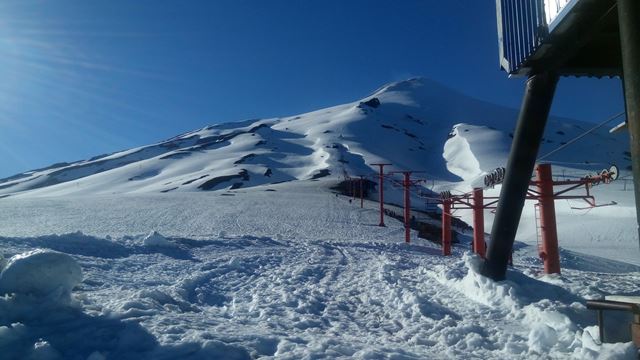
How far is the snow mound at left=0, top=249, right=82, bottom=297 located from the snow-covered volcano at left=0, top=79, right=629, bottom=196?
6348cm

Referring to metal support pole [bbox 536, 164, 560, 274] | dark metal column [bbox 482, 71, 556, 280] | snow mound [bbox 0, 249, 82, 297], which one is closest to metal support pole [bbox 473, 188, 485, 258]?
metal support pole [bbox 536, 164, 560, 274]

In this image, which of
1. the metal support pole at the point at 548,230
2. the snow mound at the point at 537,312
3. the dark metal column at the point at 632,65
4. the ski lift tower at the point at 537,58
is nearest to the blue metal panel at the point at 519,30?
the ski lift tower at the point at 537,58

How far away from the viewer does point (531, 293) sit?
8.39 metres

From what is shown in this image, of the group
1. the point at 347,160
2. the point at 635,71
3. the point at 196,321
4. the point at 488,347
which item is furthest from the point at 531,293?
the point at 347,160

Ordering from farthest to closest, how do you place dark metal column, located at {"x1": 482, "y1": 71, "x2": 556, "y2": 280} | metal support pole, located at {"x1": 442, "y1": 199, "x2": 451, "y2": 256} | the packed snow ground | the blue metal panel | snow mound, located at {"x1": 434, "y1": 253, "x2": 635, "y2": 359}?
1. metal support pole, located at {"x1": 442, "y1": 199, "x2": 451, "y2": 256}
2. dark metal column, located at {"x1": 482, "y1": 71, "x2": 556, "y2": 280}
3. the blue metal panel
4. snow mound, located at {"x1": 434, "y1": 253, "x2": 635, "y2": 359}
5. the packed snow ground

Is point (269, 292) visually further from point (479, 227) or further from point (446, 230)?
point (446, 230)

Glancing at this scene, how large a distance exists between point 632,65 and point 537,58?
15.8ft

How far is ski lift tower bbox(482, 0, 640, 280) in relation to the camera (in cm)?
799

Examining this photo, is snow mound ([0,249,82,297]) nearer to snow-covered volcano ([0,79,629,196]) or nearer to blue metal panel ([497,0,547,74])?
blue metal panel ([497,0,547,74])

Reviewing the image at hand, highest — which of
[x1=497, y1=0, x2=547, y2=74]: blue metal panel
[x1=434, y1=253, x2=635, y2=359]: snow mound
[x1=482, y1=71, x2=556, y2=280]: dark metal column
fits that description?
[x1=497, y1=0, x2=547, y2=74]: blue metal panel

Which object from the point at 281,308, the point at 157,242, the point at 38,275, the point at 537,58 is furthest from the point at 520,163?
the point at 157,242

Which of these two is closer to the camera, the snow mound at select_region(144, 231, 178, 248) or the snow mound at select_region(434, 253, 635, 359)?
the snow mound at select_region(434, 253, 635, 359)

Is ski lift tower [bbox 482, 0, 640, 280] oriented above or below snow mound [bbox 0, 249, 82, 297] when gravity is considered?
above

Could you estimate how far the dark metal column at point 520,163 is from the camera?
9.70 m
